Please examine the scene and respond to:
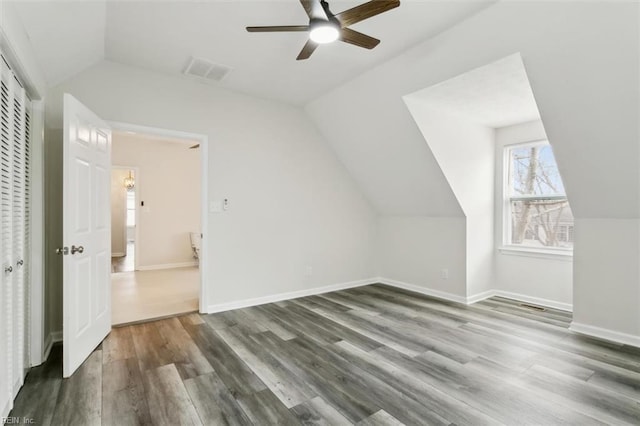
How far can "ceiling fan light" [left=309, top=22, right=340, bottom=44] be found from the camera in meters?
2.11

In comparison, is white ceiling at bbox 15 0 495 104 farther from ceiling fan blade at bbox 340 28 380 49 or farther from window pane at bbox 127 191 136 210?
window pane at bbox 127 191 136 210

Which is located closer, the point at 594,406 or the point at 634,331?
the point at 594,406

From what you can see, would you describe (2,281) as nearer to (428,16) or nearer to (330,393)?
(330,393)

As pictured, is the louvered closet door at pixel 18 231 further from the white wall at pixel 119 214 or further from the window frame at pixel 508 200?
the white wall at pixel 119 214

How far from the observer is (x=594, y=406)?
202 centimetres

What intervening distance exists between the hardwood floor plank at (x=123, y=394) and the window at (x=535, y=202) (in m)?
4.79

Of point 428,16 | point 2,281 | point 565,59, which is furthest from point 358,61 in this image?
point 2,281

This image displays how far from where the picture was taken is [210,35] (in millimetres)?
2785

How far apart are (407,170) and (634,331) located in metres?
2.79

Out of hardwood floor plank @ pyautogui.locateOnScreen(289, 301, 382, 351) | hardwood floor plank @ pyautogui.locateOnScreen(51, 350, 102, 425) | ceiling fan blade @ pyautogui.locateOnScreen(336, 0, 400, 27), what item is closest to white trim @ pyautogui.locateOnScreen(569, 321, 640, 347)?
hardwood floor plank @ pyautogui.locateOnScreen(289, 301, 382, 351)

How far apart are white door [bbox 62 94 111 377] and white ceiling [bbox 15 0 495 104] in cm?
52

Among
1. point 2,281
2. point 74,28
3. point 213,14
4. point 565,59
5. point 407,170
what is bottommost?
point 2,281

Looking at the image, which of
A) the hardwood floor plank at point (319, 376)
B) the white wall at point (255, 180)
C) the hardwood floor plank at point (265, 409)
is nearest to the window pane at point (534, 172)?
the white wall at point (255, 180)

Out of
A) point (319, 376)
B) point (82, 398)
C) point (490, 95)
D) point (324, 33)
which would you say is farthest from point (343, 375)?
point (490, 95)
